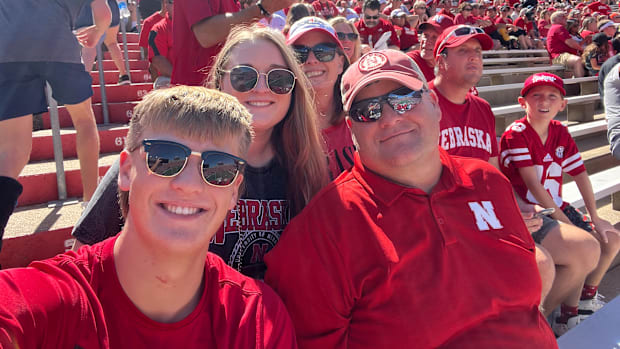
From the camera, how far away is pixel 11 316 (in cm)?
90

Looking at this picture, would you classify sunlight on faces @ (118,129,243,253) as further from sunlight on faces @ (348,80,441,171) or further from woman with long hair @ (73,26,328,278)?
sunlight on faces @ (348,80,441,171)

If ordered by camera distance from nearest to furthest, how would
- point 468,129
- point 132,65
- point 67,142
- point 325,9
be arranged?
1. point 468,129
2. point 67,142
3. point 132,65
4. point 325,9

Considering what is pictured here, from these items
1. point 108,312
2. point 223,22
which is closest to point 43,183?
point 223,22

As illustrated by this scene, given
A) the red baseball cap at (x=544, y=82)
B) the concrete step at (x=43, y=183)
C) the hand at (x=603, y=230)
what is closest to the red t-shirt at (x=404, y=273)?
the hand at (x=603, y=230)

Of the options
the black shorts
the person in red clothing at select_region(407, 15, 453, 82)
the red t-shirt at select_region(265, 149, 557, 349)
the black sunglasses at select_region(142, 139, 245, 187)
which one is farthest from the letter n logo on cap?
the person in red clothing at select_region(407, 15, 453, 82)

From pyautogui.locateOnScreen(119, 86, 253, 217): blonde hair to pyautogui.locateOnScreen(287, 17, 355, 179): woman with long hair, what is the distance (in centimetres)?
106

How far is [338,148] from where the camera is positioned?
89.4 inches

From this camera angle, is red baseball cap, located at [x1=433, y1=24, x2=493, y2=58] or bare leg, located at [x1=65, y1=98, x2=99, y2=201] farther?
red baseball cap, located at [x1=433, y1=24, x2=493, y2=58]

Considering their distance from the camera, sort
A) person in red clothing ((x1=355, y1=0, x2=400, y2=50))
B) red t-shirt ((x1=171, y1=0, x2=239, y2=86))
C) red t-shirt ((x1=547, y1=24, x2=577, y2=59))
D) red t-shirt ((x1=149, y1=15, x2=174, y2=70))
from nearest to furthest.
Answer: red t-shirt ((x1=171, y1=0, x2=239, y2=86)) < red t-shirt ((x1=149, y1=15, x2=174, y2=70)) < person in red clothing ((x1=355, y1=0, x2=400, y2=50)) < red t-shirt ((x1=547, y1=24, x2=577, y2=59))

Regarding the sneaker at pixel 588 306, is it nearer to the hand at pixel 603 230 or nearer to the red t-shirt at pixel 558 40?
the hand at pixel 603 230

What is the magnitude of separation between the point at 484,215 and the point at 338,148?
35.0 inches

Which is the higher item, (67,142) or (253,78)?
(253,78)

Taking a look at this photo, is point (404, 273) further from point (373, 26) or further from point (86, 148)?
point (373, 26)

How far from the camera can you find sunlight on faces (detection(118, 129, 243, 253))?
1.12 m
